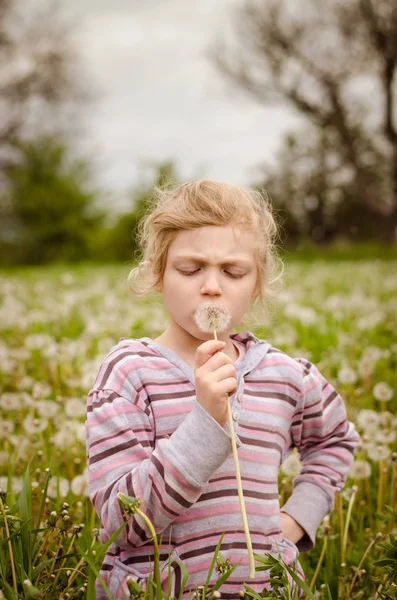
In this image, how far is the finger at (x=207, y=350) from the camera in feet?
4.85

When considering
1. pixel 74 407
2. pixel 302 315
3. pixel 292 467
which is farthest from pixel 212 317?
pixel 302 315

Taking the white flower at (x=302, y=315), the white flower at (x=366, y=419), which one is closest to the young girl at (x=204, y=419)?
the white flower at (x=366, y=419)

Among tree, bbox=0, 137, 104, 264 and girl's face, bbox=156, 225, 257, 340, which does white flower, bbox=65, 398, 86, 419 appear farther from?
tree, bbox=0, 137, 104, 264

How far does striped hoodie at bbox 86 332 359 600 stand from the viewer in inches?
57.4

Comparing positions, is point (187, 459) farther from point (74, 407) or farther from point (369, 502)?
point (74, 407)

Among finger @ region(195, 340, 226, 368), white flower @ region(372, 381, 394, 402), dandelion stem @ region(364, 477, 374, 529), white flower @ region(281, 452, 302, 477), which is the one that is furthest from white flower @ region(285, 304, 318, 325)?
finger @ region(195, 340, 226, 368)

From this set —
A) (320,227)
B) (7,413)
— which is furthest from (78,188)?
(7,413)

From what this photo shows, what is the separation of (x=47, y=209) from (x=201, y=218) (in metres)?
24.5

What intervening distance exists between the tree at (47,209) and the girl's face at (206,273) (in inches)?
956

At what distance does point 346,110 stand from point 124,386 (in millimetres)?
22876

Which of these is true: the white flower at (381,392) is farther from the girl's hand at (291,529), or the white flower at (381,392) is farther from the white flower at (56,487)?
the white flower at (56,487)

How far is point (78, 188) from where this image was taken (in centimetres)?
2591

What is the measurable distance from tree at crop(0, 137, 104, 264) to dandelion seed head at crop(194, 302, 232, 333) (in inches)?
Answer: 960

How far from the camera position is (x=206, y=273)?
167 centimetres
